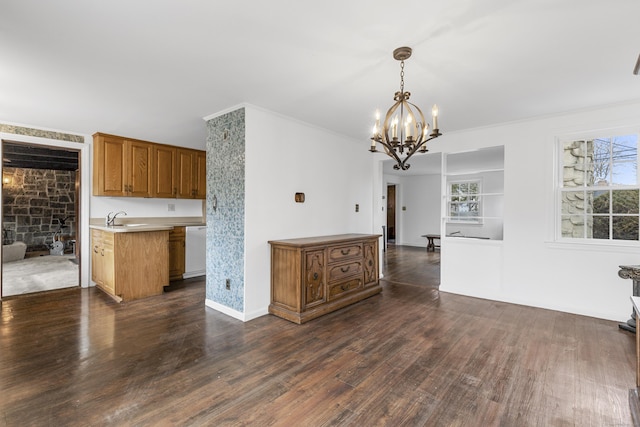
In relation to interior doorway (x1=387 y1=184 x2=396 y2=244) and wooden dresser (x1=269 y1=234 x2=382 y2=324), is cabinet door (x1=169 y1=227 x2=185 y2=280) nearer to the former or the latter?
wooden dresser (x1=269 y1=234 x2=382 y2=324)

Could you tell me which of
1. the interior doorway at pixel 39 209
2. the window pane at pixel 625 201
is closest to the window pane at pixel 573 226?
the window pane at pixel 625 201

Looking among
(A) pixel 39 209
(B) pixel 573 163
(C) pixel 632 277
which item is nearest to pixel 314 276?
(C) pixel 632 277

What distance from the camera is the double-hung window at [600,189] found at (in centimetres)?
334

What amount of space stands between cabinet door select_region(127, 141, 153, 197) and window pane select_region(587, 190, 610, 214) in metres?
6.15

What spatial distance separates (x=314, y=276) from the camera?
3.37m

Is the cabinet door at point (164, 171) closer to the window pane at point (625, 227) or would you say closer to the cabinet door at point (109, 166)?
the cabinet door at point (109, 166)

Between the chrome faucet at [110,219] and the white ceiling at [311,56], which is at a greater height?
the white ceiling at [311,56]

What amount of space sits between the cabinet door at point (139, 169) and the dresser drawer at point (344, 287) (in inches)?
134

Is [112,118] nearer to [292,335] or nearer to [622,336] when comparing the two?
[292,335]

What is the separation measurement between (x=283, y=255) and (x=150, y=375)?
1.64 meters

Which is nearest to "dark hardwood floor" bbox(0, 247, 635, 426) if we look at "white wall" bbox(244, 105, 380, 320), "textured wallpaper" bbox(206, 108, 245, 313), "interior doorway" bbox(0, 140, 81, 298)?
"textured wallpaper" bbox(206, 108, 245, 313)

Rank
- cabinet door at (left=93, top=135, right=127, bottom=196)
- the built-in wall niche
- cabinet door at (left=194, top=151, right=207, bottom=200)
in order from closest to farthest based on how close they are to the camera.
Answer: cabinet door at (left=93, top=135, right=127, bottom=196) → cabinet door at (left=194, top=151, right=207, bottom=200) → the built-in wall niche

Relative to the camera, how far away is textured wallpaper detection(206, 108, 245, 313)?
10.9 feet

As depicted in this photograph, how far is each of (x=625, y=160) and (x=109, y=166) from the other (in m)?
6.69
